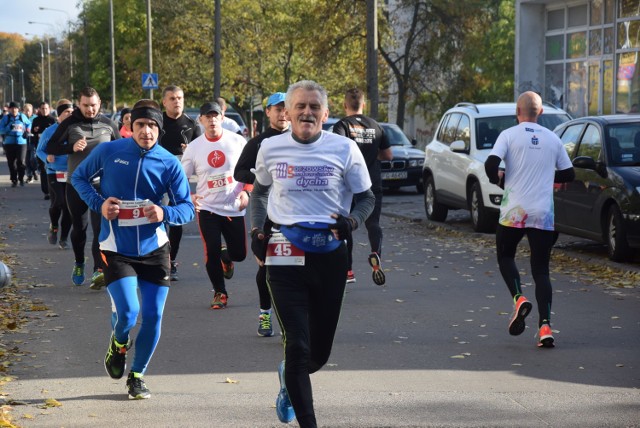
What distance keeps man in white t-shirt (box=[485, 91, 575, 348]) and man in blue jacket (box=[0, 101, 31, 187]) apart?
67.6 feet

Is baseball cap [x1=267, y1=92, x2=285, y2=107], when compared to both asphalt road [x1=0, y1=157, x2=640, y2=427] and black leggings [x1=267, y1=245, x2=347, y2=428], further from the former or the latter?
black leggings [x1=267, y1=245, x2=347, y2=428]

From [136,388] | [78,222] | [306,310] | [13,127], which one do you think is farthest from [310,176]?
[13,127]

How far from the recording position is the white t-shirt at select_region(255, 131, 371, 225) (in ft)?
19.6

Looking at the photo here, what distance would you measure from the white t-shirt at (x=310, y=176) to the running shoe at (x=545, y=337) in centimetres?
301

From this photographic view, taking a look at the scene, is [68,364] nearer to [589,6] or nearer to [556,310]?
[556,310]

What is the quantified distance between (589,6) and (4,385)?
28563 millimetres

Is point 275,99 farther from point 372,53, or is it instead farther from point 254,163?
point 372,53

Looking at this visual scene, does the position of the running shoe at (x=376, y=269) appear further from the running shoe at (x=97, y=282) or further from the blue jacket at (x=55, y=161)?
the blue jacket at (x=55, y=161)

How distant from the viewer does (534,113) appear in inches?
356

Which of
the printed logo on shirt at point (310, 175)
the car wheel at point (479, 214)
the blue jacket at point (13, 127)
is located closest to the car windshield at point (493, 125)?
the car wheel at point (479, 214)

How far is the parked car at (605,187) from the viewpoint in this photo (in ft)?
42.0

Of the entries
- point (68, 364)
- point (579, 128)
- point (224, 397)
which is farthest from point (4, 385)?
point (579, 128)

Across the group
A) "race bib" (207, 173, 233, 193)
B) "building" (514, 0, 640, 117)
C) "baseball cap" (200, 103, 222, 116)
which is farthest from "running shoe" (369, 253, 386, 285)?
"building" (514, 0, 640, 117)

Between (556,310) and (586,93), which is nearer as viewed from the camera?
(556,310)
